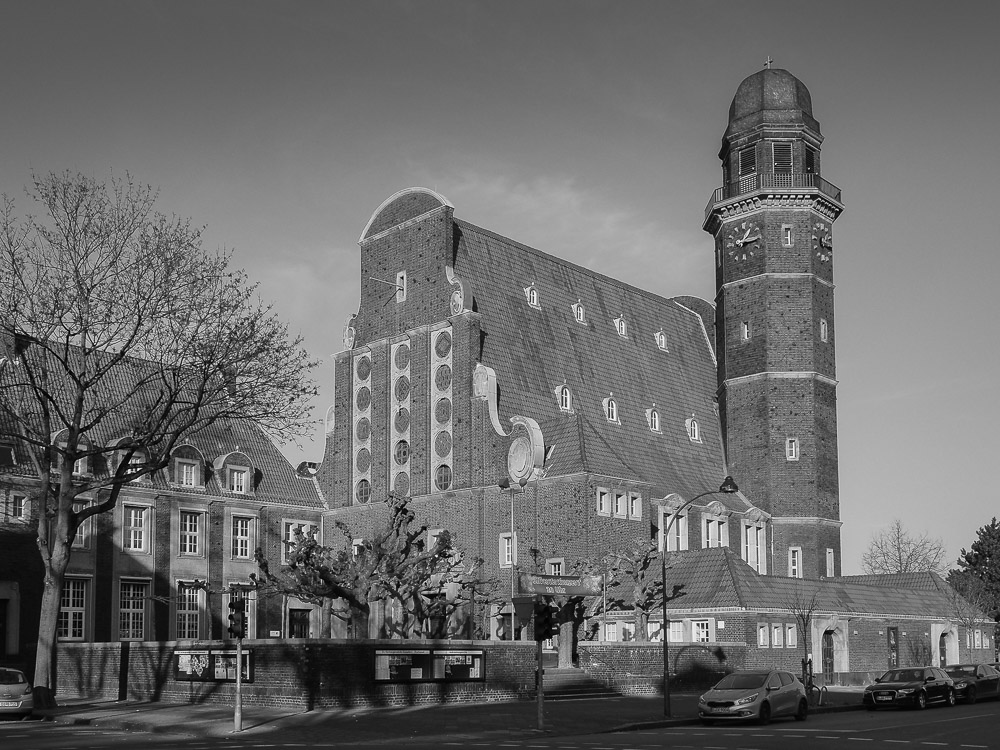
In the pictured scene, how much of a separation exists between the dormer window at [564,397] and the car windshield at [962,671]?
70.6ft

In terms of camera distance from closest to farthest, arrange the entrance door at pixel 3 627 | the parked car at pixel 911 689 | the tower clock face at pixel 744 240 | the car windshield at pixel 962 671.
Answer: the parked car at pixel 911 689, the car windshield at pixel 962 671, the entrance door at pixel 3 627, the tower clock face at pixel 744 240

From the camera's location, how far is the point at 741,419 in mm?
64062

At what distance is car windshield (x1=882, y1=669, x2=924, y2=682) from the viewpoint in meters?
38.9

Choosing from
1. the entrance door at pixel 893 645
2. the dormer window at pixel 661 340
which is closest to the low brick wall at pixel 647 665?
the entrance door at pixel 893 645

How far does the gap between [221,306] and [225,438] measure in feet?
78.4

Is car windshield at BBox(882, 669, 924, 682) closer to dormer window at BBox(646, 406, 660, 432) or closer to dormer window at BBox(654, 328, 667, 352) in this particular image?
dormer window at BBox(646, 406, 660, 432)

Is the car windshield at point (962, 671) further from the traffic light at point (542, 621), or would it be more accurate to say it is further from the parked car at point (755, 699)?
the traffic light at point (542, 621)

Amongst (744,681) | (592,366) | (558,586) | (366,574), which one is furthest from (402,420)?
(744,681)

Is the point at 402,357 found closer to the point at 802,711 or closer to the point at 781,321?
the point at 781,321

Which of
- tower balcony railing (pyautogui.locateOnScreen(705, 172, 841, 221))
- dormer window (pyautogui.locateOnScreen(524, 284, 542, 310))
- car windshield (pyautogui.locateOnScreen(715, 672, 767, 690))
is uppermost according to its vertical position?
tower balcony railing (pyautogui.locateOnScreen(705, 172, 841, 221))

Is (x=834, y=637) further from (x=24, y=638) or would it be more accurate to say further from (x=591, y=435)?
(x=24, y=638)

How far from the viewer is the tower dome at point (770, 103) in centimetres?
Answer: 6531

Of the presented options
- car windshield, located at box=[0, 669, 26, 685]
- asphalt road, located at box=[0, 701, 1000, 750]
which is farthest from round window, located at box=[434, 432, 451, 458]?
asphalt road, located at box=[0, 701, 1000, 750]

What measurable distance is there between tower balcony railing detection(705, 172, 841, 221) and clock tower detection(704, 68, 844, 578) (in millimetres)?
72
